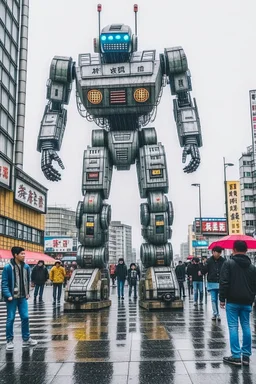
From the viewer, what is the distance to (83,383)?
15.7ft

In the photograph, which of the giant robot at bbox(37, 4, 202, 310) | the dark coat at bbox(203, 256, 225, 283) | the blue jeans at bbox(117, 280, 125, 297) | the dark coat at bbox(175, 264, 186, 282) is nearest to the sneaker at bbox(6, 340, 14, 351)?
the giant robot at bbox(37, 4, 202, 310)

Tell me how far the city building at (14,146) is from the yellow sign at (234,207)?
1647 cm

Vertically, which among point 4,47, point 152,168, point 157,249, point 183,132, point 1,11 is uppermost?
point 1,11

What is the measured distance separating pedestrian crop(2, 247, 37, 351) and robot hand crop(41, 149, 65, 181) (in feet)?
18.8

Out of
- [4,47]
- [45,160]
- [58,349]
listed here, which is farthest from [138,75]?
[4,47]

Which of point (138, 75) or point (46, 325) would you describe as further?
point (138, 75)

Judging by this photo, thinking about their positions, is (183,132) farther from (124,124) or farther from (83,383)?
(83,383)

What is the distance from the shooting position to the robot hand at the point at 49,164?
12742 millimetres

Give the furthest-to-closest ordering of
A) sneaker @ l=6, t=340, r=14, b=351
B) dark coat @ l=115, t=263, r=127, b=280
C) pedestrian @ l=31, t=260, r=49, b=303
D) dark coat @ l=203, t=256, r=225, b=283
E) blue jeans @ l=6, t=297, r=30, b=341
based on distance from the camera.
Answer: dark coat @ l=115, t=263, r=127, b=280 < pedestrian @ l=31, t=260, r=49, b=303 < dark coat @ l=203, t=256, r=225, b=283 < blue jeans @ l=6, t=297, r=30, b=341 < sneaker @ l=6, t=340, r=14, b=351

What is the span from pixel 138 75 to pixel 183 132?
2.19 meters

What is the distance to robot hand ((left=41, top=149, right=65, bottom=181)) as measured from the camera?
41.8 ft

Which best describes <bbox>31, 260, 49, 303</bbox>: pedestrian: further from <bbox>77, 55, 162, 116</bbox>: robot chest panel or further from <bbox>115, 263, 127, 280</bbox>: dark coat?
<bbox>77, 55, 162, 116</bbox>: robot chest panel

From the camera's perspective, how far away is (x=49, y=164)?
12.8 m

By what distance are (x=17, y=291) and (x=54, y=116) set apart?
7.20 metres
